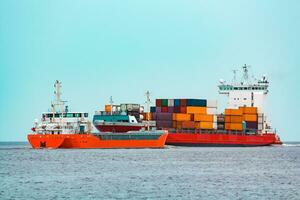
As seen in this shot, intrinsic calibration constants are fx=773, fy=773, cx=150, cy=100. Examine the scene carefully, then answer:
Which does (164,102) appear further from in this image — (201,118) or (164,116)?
(201,118)

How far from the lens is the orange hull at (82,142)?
93375 mm

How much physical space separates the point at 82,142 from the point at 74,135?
9.71ft

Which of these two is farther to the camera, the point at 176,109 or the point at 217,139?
the point at 217,139

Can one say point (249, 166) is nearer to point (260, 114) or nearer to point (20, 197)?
point (20, 197)

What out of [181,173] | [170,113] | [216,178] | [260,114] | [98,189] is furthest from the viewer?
[260,114]

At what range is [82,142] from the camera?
9619cm

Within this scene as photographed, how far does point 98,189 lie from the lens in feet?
157

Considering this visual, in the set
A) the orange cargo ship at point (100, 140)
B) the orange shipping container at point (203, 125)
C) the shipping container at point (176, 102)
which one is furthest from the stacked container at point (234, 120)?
the orange cargo ship at point (100, 140)

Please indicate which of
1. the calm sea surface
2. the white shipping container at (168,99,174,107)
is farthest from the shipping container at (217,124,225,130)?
the calm sea surface

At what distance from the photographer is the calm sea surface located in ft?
150

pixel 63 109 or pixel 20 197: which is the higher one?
pixel 63 109

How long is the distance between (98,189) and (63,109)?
46.7 meters

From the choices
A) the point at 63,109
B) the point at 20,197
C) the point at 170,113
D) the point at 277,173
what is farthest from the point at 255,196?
the point at 170,113

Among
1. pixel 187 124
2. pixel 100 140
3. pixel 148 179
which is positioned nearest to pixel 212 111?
pixel 187 124
